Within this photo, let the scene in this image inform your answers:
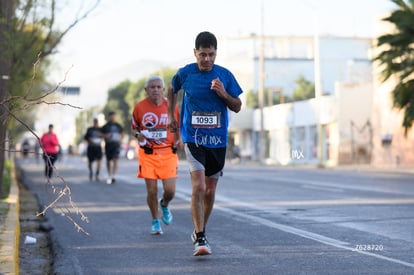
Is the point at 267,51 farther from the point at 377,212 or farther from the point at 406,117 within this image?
the point at 377,212

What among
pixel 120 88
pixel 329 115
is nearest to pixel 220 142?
pixel 329 115

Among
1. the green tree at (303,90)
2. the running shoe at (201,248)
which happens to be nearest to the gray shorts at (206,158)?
the running shoe at (201,248)

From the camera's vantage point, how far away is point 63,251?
9359mm

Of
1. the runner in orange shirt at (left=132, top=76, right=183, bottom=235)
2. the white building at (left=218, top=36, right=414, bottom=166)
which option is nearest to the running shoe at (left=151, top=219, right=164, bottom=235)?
the runner in orange shirt at (left=132, top=76, right=183, bottom=235)

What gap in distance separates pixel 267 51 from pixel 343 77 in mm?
8946

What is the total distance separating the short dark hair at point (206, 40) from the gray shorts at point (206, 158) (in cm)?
92

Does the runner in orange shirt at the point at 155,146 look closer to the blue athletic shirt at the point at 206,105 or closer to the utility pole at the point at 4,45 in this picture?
the blue athletic shirt at the point at 206,105

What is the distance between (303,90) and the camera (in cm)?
8888

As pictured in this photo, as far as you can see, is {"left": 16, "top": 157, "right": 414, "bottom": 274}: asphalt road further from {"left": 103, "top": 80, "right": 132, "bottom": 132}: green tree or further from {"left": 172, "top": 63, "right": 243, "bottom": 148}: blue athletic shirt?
{"left": 103, "top": 80, "right": 132, "bottom": 132}: green tree

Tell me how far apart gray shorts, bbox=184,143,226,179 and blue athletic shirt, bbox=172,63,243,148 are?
0.05 metres

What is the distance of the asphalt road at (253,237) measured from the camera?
7711 millimetres

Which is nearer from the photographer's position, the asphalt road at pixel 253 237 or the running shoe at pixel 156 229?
the asphalt road at pixel 253 237

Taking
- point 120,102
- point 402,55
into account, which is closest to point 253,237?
point 402,55

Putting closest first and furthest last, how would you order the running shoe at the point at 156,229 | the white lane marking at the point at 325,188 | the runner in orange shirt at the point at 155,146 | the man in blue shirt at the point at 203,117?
1. the man in blue shirt at the point at 203,117
2. the running shoe at the point at 156,229
3. the runner in orange shirt at the point at 155,146
4. the white lane marking at the point at 325,188
